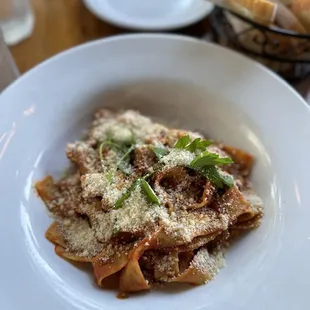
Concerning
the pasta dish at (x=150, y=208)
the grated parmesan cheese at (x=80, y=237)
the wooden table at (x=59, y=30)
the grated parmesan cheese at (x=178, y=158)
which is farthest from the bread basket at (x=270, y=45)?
the grated parmesan cheese at (x=80, y=237)

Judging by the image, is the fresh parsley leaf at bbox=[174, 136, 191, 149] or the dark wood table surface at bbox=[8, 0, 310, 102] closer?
the fresh parsley leaf at bbox=[174, 136, 191, 149]

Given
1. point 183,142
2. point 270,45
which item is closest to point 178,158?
point 183,142

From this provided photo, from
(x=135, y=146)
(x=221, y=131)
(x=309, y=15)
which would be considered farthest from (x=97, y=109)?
(x=309, y=15)

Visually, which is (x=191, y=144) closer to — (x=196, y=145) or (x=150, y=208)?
(x=196, y=145)

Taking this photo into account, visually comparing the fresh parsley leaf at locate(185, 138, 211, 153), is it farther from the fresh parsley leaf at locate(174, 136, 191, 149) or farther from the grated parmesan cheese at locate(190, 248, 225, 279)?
the grated parmesan cheese at locate(190, 248, 225, 279)

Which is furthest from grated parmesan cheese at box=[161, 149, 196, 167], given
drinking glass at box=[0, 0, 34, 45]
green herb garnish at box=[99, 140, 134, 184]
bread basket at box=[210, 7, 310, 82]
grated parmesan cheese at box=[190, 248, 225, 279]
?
drinking glass at box=[0, 0, 34, 45]
